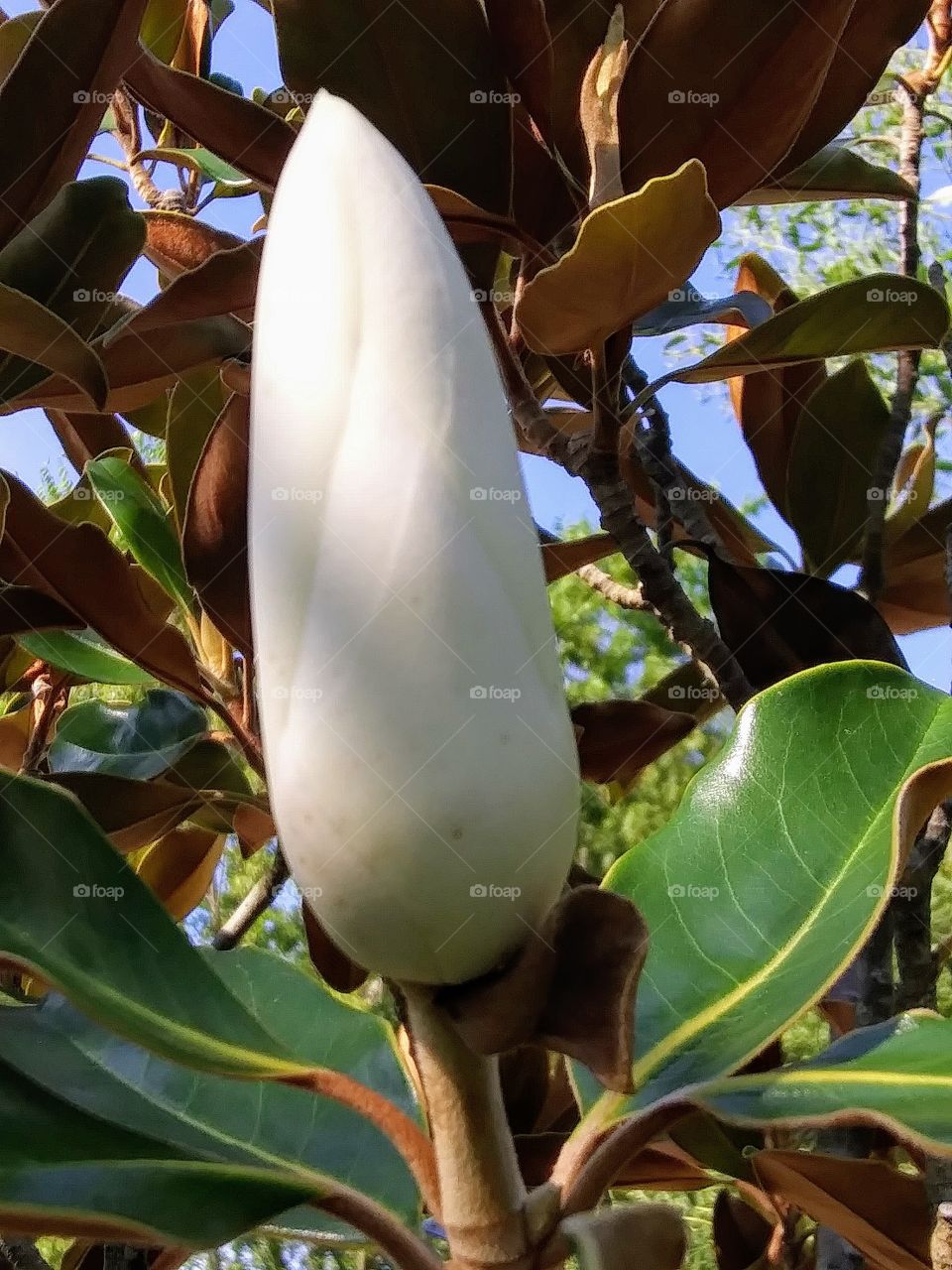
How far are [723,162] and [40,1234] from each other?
0.82 meters

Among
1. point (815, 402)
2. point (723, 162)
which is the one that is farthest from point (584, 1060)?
point (815, 402)

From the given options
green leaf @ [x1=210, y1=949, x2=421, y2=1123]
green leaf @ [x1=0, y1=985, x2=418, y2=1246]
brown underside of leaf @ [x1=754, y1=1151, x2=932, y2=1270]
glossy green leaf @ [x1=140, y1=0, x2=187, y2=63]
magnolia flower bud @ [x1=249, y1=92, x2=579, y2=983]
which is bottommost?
brown underside of leaf @ [x1=754, y1=1151, x2=932, y2=1270]

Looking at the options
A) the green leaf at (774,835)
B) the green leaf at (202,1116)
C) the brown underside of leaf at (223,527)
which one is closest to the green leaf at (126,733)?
the brown underside of leaf at (223,527)

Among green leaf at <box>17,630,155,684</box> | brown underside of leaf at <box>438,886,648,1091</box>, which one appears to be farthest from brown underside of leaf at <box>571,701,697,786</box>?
brown underside of leaf at <box>438,886,648,1091</box>

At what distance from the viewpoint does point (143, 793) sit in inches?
45.1

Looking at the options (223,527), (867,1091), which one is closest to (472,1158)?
(867,1091)

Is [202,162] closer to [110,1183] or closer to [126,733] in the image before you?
[126,733]

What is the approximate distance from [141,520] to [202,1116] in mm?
635

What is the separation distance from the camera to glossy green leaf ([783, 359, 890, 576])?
125cm

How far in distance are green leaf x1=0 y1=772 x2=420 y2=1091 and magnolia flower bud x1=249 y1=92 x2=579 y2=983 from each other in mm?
232

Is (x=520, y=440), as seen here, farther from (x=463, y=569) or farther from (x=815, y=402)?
(x=463, y=569)

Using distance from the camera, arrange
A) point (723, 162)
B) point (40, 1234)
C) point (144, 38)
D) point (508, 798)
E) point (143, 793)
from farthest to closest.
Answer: point (144, 38) → point (143, 793) → point (723, 162) → point (40, 1234) → point (508, 798)

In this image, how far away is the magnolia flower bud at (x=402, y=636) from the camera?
386mm

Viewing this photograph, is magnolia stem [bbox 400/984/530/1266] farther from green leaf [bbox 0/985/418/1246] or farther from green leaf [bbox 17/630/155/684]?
green leaf [bbox 17/630/155/684]
